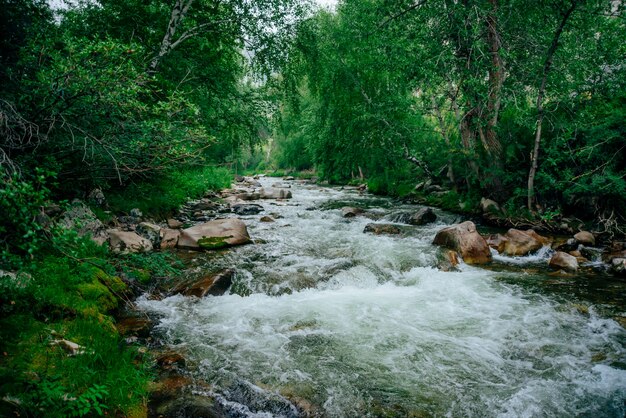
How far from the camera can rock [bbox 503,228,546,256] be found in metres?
9.26

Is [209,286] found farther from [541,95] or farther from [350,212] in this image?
[541,95]

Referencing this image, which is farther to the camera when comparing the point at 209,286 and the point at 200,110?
the point at 200,110

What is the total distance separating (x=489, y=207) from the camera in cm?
1313

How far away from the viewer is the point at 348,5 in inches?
653

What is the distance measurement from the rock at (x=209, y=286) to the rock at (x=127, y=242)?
77.4 inches

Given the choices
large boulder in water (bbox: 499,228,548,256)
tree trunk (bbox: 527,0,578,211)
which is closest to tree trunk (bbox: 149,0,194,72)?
tree trunk (bbox: 527,0,578,211)

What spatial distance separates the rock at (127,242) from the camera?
295 inches

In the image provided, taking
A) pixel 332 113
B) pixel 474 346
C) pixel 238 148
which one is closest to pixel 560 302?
pixel 474 346

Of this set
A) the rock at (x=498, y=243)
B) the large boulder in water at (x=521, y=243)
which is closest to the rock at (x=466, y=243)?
the rock at (x=498, y=243)

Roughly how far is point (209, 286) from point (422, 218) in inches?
364

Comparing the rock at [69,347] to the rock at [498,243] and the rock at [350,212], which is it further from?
the rock at [350,212]

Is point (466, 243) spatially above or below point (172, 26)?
below

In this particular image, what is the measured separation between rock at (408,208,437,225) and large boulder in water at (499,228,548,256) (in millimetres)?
3609

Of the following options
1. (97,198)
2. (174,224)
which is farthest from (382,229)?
(97,198)
